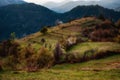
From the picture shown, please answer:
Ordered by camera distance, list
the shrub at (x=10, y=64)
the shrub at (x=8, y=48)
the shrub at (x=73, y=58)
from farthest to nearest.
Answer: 1. the shrub at (x=8, y=48)
2. the shrub at (x=73, y=58)
3. the shrub at (x=10, y=64)

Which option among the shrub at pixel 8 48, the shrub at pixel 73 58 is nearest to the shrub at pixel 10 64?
the shrub at pixel 73 58

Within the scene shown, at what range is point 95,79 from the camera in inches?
1272

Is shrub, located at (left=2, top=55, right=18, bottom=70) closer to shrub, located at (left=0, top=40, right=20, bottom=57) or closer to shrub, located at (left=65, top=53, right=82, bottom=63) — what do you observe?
shrub, located at (left=65, top=53, right=82, bottom=63)

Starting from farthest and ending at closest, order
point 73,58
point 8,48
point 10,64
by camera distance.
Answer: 1. point 8,48
2. point 73,58
3. point 10,64

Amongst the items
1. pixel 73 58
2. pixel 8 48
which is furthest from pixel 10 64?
pixel 8 48

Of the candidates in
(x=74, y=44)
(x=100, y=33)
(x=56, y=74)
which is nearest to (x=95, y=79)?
(x=56, y=74)

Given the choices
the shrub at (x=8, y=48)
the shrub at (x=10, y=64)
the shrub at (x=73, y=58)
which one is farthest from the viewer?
the shrub at (x=8, y=48)

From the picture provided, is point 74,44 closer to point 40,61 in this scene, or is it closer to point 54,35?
point 40,61

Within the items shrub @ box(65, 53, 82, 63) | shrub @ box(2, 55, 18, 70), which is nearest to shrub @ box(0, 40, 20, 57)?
shrub @ box(2, 55, 18, 70)

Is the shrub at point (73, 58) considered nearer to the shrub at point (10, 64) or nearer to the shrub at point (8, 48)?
the shrub at point (10, 64)

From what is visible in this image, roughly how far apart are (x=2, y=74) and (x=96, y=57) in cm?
3372

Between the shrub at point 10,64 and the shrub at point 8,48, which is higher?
the shrub at point 8,48

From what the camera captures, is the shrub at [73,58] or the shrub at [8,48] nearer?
the shrub at [73,58]

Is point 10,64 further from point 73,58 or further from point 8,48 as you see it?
point 8,48
